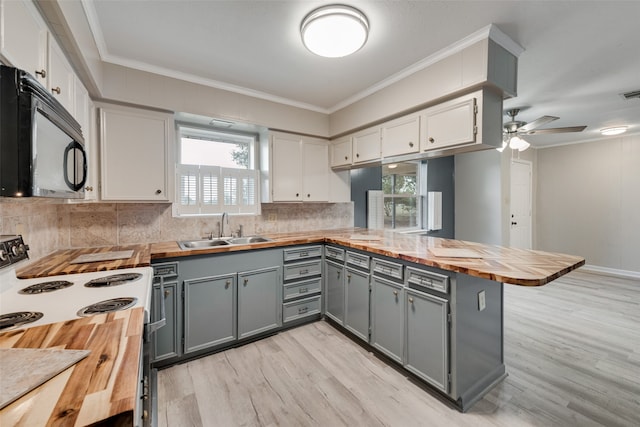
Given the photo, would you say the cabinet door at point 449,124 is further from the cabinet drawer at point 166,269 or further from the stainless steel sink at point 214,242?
the cabinet drawer at point 166,269

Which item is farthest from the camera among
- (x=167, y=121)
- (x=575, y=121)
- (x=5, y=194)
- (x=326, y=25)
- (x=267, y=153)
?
(x=575, y=121)

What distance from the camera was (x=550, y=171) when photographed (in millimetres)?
5492

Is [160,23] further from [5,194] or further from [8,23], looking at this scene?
[5,194]

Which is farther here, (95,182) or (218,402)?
(95,182)

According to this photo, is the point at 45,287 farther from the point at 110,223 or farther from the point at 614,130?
the point at 614,130

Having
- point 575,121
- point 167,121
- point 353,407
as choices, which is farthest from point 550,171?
point 167,121

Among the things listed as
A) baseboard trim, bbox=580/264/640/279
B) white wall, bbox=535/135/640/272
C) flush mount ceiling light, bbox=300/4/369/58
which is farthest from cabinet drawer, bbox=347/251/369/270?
white wall, bbox=535/135/640/272

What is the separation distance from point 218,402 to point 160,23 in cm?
254

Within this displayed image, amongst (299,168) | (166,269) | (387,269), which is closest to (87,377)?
(166,269)

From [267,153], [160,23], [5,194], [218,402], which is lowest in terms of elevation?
[218,402]

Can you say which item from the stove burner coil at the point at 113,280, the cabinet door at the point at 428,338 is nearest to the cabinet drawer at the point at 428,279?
the cabinet door at the point at 428,338

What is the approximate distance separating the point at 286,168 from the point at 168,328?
1.91m

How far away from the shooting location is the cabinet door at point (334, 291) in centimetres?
269

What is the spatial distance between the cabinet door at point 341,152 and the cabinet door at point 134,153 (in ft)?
5.98
